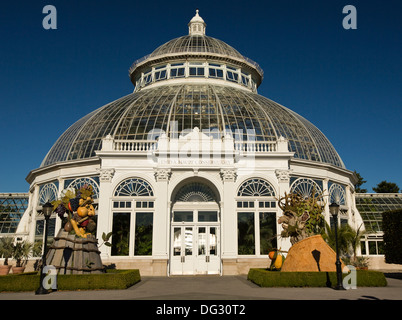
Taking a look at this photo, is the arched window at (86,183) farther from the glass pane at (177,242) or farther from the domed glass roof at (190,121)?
the glass pane at (177,242)

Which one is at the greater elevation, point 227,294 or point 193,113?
point 193,113

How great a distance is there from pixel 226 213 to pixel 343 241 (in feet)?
34.4

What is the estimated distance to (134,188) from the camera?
101 ft

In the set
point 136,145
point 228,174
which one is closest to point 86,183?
point 136,145

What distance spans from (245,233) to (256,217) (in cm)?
161

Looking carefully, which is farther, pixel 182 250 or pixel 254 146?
pixel 254 146

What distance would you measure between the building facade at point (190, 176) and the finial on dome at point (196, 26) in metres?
18.6

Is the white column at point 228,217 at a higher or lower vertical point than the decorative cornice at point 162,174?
lower

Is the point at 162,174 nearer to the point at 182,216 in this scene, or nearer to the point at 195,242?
the point at 182,216

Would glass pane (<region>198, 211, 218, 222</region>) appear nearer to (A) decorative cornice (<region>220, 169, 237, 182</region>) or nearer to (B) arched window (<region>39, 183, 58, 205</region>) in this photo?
(A) decorative cornice (<region>220, 169, 237, 182</region>)

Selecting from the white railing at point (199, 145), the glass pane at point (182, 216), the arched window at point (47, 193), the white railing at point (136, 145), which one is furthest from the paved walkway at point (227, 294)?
the arched window at point (47, 193)

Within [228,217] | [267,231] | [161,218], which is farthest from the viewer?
[267,231]

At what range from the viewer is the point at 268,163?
31.5 metres

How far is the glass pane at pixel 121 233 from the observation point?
2934 cm
